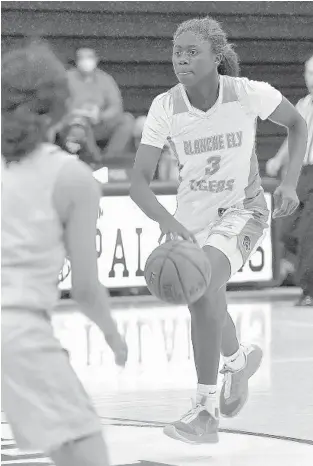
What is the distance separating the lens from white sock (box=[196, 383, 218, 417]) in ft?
16.8

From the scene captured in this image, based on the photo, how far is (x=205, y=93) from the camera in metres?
5.29

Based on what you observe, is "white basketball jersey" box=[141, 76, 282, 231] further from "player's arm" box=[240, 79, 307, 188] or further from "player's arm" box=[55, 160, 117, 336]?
"player's arm" box=[55, 160, 117, 336]

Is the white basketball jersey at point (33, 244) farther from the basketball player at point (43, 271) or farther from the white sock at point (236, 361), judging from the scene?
the white sock at point (236, 361)

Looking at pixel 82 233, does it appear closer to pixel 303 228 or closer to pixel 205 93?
pixel 205 93

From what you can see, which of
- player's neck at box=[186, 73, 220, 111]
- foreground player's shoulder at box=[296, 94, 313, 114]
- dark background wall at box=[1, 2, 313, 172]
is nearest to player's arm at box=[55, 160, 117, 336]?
player's neck at box=[186, 73, 220, 111]

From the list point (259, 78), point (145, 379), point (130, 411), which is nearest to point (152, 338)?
point (145, 379)

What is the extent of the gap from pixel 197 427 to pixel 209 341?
0.36m

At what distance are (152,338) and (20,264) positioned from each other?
5452mm

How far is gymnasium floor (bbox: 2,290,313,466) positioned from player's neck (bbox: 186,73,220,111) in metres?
1.40

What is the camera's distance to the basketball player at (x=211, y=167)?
5.14 meters

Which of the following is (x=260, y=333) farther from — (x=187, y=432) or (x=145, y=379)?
(x=187, y=432)

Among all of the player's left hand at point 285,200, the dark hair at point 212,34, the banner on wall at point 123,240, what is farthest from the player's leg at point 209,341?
the banner on wall at point 123,240

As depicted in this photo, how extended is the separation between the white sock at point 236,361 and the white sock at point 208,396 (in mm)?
514

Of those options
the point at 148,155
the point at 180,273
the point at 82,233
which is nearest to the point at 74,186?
the point at 82,233
